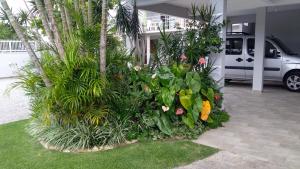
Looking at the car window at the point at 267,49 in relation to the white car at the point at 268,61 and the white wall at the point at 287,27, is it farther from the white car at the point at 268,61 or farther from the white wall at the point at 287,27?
the white wall at the point at 287,27

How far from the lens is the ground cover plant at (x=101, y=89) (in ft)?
14.4

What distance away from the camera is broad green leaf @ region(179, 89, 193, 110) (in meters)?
5.06

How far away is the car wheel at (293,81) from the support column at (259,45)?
103cm

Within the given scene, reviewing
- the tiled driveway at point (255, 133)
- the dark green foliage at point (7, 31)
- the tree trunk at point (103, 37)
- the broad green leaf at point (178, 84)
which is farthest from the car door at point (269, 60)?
the dark green foliage at point (7, 31)

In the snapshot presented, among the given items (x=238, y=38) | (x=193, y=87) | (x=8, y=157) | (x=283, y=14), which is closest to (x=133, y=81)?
(x=193, y=87)

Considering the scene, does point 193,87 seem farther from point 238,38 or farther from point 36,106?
point 238,38

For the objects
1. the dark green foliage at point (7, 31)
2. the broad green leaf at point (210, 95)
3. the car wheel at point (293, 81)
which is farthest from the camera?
the car wheel at point (293, 81)

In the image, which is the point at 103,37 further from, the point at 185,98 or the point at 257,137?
the point at 257,137

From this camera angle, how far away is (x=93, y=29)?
4719 mm

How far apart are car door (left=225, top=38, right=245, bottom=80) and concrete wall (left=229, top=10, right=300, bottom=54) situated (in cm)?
246

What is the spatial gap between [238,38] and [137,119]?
660 cm

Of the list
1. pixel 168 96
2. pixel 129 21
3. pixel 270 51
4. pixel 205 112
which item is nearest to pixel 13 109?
pixel 129 21

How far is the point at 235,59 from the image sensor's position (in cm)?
1045

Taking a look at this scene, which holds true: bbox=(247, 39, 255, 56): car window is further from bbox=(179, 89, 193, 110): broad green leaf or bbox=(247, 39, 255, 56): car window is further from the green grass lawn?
the green grass lawn
